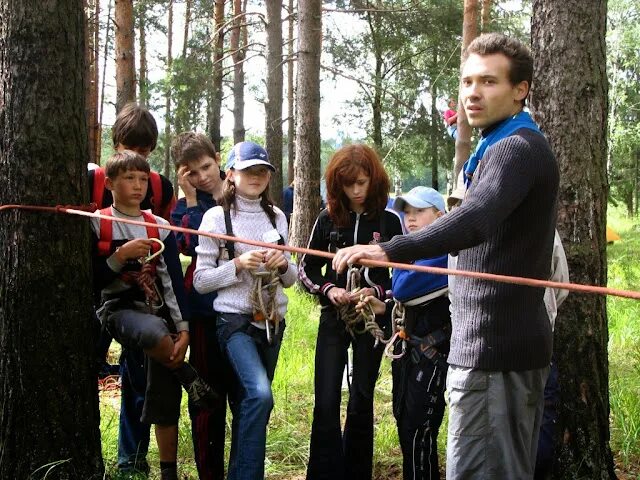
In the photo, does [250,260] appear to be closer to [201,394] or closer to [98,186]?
[201,394]

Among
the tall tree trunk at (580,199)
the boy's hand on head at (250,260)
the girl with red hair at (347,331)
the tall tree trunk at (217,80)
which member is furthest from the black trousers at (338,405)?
the tall tree trunk at (217,80)

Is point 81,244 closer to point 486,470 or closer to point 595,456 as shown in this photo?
point 486,470

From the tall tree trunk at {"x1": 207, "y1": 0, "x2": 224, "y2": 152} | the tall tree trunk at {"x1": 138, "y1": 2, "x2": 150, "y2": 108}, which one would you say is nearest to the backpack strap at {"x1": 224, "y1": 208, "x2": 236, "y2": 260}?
the tall tree trunk at {"x1": 138, "y1": 2, "x2": 150, "y2": 108}

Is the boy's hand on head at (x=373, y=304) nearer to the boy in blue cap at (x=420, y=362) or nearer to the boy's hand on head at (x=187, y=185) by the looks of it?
the boy in blue cap at (x=420, y=362)

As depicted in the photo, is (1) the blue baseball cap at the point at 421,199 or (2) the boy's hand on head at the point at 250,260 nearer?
(2) the boy's hand on head at the point at 250,260

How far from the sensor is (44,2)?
2641 mm

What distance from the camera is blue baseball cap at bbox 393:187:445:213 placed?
3.13 m

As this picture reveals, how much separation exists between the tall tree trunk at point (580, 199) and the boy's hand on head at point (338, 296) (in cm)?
105

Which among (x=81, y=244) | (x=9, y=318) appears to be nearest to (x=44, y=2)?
(x=81, y=244)

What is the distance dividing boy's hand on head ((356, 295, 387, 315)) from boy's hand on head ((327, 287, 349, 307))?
0.23ft

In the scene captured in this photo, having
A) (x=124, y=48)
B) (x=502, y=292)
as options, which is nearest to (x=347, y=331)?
(x=502, y=292)

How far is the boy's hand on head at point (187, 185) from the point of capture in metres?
3.58

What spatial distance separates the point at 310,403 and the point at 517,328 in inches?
111

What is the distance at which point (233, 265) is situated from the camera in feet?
9.89
